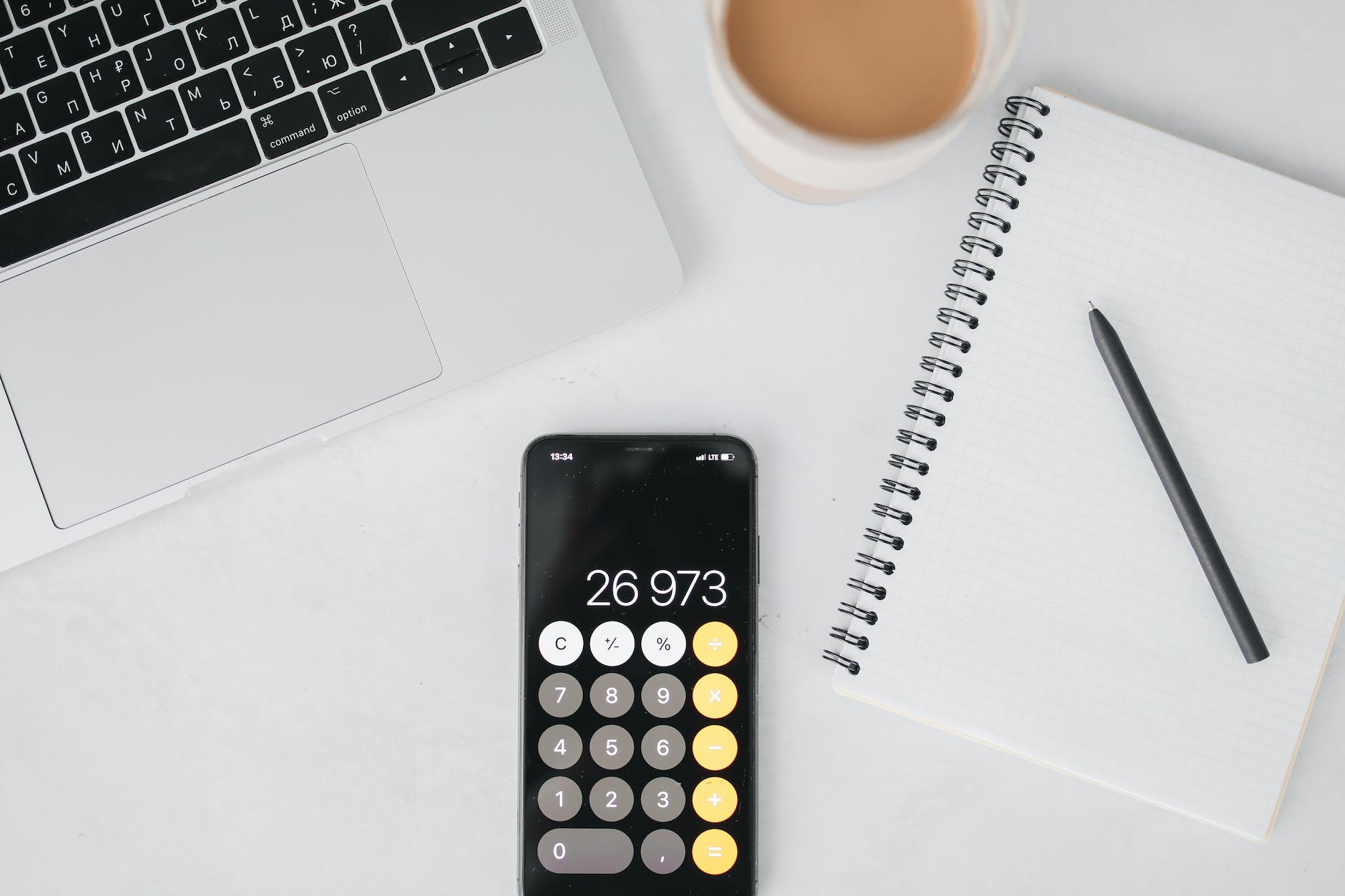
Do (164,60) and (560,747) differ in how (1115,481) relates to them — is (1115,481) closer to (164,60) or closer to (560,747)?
(560,747)

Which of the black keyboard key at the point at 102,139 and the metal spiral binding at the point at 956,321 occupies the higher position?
the black keyboard key at the point at 102,139

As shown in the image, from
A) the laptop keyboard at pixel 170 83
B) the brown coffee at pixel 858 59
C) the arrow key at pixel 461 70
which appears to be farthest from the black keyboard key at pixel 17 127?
the brown coffee at pixel 858 59

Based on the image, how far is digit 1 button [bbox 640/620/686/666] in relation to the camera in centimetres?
48

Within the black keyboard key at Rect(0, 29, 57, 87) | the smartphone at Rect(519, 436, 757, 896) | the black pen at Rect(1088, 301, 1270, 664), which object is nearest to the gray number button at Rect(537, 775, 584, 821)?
the smartphone at Rect(519, 436, 757, 896)

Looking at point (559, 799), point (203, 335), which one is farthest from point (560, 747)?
point (203, 335)

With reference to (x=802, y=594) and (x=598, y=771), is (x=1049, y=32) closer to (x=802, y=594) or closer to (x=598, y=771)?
(x=802, y=594)

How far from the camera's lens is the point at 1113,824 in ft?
1.60

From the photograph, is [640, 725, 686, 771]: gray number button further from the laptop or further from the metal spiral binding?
the laptop

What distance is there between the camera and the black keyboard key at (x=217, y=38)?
46cm

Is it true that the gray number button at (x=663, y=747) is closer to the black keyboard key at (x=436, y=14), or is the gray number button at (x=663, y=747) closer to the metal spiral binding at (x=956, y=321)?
the metal spiral binding at (x=956, y=321)

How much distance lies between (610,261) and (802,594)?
8.2 inches

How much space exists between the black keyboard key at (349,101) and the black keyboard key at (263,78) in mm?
19

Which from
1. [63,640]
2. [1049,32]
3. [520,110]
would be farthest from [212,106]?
[1049,32]

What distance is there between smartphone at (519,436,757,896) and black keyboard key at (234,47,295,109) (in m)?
0.22
